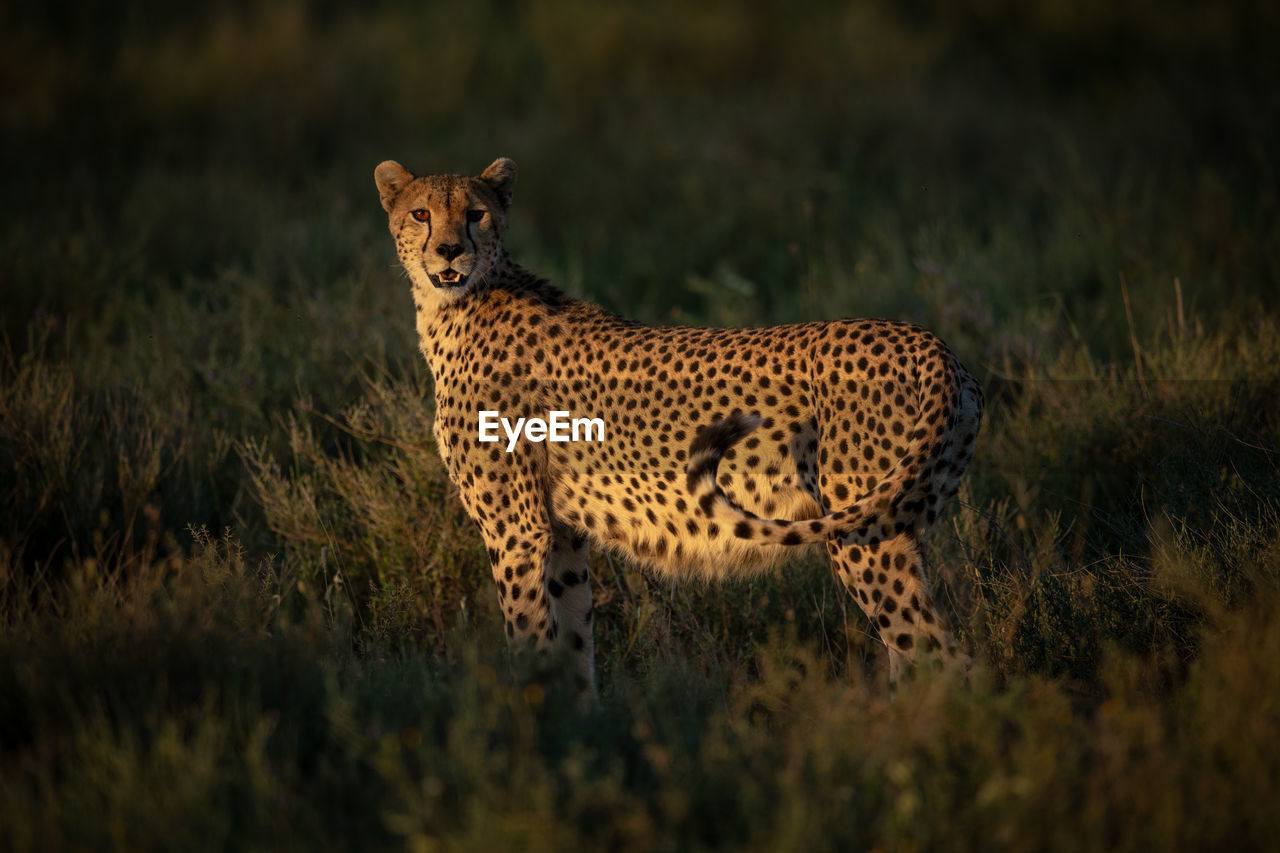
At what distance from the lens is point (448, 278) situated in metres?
3.81

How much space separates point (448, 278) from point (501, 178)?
46cm

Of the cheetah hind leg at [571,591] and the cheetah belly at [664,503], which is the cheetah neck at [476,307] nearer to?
the cheetah belly at [664,503]

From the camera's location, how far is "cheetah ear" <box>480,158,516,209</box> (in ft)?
13.4

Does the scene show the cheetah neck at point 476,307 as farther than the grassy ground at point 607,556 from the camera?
Yes

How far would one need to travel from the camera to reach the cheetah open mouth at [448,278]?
12.5 ft

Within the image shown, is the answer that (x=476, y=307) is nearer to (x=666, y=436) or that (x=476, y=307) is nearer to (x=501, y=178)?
(x=501, y=178)

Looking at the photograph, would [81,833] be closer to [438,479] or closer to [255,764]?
[255,764]

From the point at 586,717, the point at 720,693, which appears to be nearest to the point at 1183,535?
the point at 720,693

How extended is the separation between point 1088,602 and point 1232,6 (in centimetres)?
1086

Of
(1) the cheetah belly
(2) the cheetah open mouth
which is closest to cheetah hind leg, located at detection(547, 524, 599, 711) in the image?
(1) the cheetah belly

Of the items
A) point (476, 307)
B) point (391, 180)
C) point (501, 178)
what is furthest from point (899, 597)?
point (391, 180)

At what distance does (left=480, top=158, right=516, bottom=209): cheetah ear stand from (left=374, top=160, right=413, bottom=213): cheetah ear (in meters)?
0.25

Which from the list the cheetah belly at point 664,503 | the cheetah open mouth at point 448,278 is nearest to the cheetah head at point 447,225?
the cheetah open mouth at point 448,278

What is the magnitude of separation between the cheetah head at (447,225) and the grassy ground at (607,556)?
0.77 m
